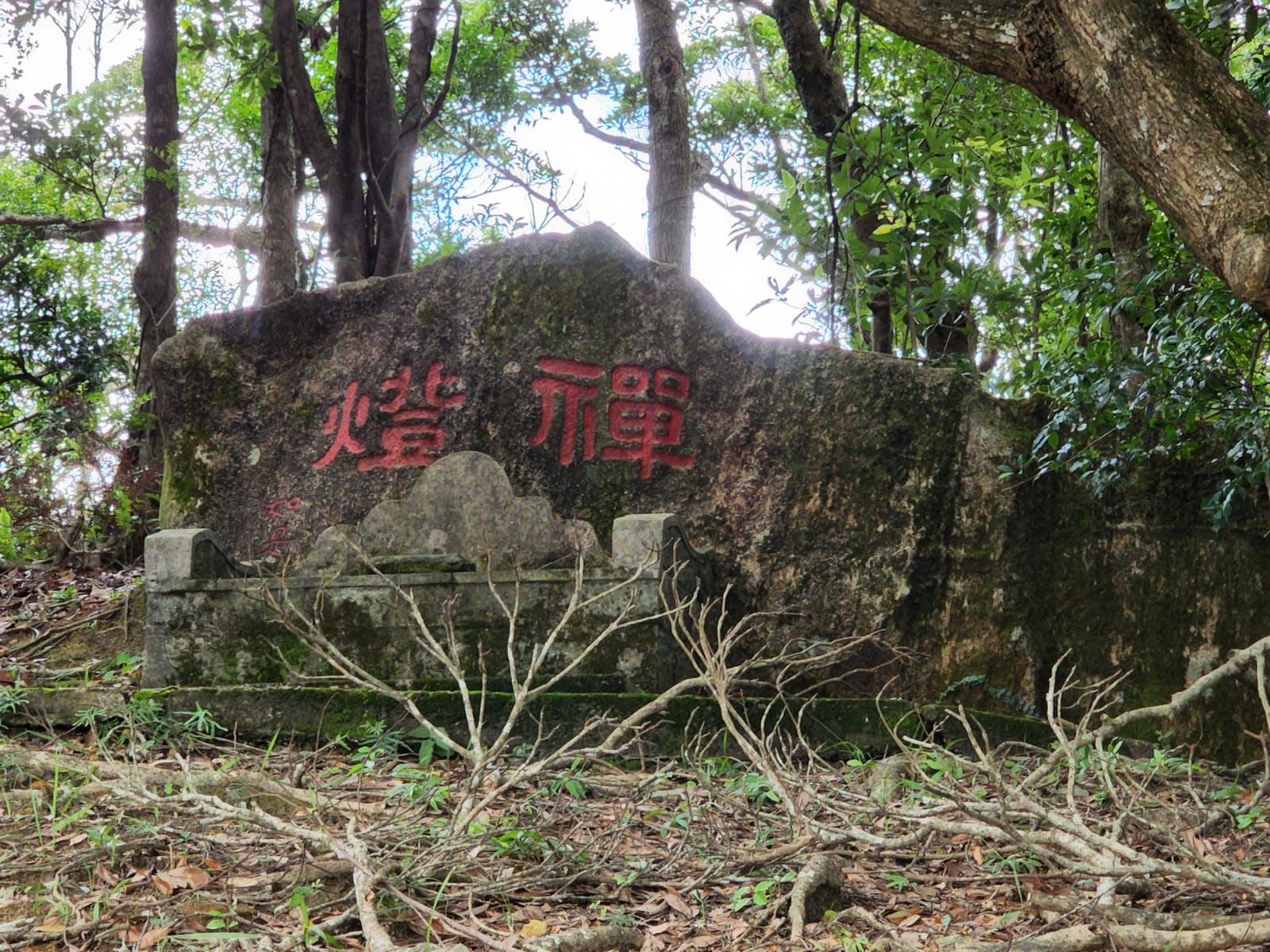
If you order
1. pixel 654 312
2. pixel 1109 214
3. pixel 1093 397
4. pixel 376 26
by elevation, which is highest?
pixel 376 26

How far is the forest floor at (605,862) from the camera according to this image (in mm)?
2713

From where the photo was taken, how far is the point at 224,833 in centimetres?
336

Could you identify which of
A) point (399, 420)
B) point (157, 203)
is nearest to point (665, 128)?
point (157, 203)

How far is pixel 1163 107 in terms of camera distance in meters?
3.23

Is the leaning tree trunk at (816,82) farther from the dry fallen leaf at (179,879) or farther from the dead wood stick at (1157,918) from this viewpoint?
the dry fallen leaf at (179,879)

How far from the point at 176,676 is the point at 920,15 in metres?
3.60

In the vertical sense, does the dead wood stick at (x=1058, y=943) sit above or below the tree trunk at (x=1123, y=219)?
below

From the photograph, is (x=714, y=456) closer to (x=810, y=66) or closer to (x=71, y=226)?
(x=810, y=66)

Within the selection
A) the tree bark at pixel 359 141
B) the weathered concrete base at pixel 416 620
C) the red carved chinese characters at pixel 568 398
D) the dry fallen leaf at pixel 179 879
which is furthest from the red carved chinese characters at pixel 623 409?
the dry fallen leaf at pixel 179 879

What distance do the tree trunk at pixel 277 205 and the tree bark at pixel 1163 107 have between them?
5.72 m

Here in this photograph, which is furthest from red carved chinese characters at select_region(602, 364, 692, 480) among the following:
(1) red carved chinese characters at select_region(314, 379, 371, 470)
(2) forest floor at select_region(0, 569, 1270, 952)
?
(2) forest floor at select_region(0, 569, 1270, 952)

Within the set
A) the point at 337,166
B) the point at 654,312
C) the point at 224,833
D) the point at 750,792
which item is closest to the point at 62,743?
the point at 224,833

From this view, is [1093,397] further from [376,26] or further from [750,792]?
[376,26]

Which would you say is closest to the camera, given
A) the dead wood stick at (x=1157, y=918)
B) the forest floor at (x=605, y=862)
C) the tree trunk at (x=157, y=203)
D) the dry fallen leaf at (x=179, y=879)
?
the dead wood stick at (x=1157, y=918)
